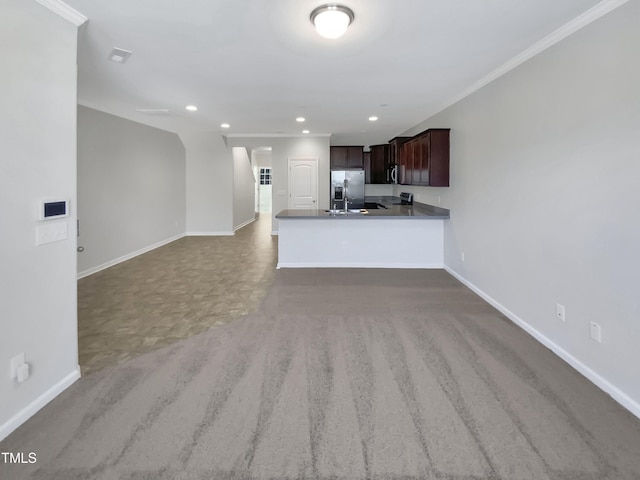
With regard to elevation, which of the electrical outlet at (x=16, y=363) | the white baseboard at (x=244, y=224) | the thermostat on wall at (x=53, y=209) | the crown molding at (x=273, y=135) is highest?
the crown molding at (x=273, y=135)

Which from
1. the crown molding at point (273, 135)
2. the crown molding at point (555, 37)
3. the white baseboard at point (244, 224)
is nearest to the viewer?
the crown molding at point (555, 37)

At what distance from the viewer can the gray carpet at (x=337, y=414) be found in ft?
5.47

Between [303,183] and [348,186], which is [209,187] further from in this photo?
[348,186]

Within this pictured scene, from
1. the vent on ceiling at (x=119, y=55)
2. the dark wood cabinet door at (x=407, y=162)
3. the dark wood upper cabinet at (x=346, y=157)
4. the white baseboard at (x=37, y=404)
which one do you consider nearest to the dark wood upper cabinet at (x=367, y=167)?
the dark wood upper cabinet at (x=346, y=157)

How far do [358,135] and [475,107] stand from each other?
4.18 metres

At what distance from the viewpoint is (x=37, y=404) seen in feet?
6.81

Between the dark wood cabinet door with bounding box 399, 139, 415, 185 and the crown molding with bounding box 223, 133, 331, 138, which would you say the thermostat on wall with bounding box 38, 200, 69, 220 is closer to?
the dark wood cabinet door with bounding box 399, 139, 415, 185

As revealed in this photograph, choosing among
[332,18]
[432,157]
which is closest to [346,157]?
[432,157]

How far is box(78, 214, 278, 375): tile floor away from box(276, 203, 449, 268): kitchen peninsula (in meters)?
0.57

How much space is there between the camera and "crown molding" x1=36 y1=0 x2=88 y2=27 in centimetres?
214

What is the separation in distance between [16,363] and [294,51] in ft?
9.97

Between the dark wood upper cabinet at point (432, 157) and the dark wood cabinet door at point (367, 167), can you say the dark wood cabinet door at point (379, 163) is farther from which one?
the dark wood upper cabinet at point (432, 157)

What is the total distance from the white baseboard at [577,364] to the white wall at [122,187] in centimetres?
558

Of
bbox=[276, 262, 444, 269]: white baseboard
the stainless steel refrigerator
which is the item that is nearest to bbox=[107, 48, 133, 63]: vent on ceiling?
bbox=[276, 262, 444, 269]: white baseboard
